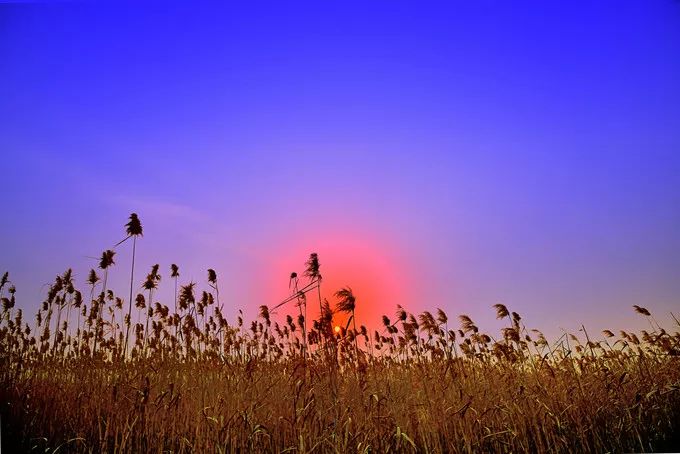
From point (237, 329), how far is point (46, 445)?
5.27m

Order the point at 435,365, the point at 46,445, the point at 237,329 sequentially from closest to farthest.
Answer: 1. the point at 46,445
2. the point at 435,365
3. the point at 237,329

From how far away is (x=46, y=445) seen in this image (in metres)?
4.52

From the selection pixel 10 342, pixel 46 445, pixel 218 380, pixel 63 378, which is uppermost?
pixel 10 342

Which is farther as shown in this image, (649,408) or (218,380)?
(218,380)

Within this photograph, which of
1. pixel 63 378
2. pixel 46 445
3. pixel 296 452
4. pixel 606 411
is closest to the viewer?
pixel 296 452

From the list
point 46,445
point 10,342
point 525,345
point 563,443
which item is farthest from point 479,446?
point 10,342

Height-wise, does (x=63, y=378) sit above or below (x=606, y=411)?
above

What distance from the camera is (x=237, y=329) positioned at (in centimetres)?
973

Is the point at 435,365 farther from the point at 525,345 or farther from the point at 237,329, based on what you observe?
the point at 237,329

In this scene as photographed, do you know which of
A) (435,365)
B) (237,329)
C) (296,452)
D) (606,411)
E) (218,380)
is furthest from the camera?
(237,329)

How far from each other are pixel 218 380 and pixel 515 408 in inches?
147

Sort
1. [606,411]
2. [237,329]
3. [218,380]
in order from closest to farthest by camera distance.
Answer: [606,411] → [218,380] → [237,329]

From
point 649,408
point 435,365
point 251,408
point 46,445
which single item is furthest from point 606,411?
point 46,445

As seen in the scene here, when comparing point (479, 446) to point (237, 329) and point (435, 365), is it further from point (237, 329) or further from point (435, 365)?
point (237, 329)
